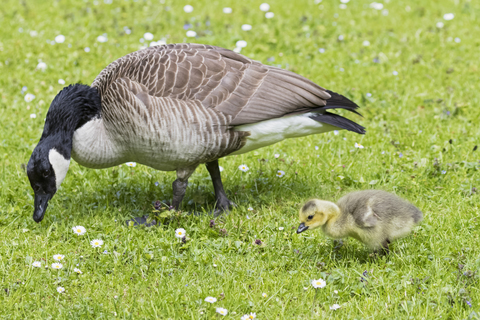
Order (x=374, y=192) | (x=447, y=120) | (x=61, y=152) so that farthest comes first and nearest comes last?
(x=447, y=120)
(x=61, y=152)
(x=374, y=192)

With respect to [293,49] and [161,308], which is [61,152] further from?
[293,49]

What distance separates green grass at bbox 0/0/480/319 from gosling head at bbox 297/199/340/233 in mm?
327

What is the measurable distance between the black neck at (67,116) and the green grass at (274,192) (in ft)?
2.50

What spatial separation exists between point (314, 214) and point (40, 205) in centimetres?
232

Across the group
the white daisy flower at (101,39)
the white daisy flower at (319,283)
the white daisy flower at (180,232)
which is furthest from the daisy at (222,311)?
the white daisy flower at (101,39)

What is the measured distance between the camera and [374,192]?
13.1 ft

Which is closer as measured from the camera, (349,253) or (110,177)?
(349,253)

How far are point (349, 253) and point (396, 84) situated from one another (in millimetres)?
3770

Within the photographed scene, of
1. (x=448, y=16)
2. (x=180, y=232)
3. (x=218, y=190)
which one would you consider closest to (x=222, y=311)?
(x=180, y=232)

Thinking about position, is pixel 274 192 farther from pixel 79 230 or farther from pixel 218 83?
pixel 79 230

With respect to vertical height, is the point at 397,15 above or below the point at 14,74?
above

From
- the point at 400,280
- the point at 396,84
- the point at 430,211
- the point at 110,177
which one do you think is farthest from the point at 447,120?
the point at 110,177

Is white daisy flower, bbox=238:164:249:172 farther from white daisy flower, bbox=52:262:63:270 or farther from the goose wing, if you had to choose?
white daisy flower, bbox=52:262:63:270

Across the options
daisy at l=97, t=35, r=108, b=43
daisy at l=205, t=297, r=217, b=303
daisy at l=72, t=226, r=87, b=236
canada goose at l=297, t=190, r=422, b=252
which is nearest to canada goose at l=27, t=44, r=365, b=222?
daisy at l=72, t=226, r=87, b=236
